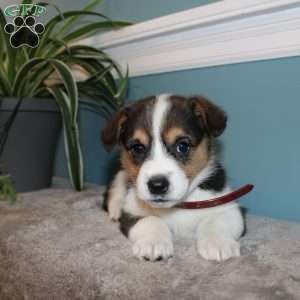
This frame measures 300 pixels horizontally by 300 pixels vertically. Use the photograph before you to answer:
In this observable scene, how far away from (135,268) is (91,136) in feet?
4.86

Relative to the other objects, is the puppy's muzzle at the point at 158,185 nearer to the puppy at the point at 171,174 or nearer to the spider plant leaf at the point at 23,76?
the puppy at the point at 171,174

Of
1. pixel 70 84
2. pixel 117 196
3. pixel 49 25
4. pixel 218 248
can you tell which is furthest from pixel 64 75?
pixel 218 248

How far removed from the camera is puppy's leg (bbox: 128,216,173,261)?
116cm

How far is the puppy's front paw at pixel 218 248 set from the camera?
115 centimetres

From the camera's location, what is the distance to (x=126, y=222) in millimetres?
1457

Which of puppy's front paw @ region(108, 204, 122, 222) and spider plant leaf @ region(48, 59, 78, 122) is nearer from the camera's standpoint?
puppy's front paw @ region(108, 204, 122, 222)

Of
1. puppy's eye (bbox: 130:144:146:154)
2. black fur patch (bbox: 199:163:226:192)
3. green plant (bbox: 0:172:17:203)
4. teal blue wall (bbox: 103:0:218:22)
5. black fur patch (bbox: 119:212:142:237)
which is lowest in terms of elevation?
green plant (bbox: 0:172:17:203)

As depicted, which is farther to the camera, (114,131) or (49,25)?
(49,25)

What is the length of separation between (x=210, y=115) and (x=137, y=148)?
0.28 meters

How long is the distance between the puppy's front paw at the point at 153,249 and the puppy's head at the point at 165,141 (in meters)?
0.14

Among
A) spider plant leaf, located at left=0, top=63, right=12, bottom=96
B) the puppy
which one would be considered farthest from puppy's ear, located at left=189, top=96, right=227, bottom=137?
spider plant leaf, located at left=0, top=63, right=12, bottom=96

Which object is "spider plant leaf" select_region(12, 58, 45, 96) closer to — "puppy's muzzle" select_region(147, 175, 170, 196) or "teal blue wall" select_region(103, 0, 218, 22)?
"teal blue wall" select_region(103, 0, 218, 22)

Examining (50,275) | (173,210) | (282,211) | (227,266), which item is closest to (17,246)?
(50,275)

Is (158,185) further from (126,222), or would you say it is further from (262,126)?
(262,126)
